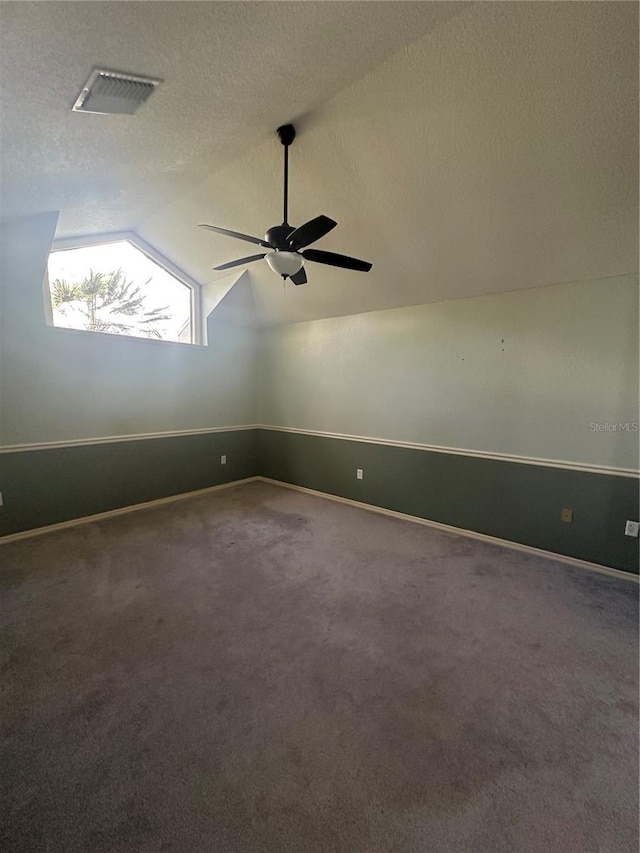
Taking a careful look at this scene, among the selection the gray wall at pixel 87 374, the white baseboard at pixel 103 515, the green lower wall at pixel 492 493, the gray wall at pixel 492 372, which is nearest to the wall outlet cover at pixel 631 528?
the green lower wall at pixel 492 493

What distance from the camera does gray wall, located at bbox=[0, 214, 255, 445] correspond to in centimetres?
299

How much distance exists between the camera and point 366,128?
216 centimetres

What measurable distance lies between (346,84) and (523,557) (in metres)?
3.63

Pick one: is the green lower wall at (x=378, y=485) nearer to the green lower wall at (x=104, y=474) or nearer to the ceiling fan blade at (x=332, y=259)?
the green lower wall at (x=104, y=474)

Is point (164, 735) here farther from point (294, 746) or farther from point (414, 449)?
point (414, 449)

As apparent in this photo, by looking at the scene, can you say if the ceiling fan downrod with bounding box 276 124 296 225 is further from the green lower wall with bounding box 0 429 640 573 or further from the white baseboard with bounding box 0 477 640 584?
the white baseboard with bounding box 0 477 640 584

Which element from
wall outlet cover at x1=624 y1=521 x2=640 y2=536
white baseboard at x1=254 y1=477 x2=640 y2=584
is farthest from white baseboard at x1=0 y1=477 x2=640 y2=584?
wall outlet cover at x1=624 y1=521 x2=640 y2=536

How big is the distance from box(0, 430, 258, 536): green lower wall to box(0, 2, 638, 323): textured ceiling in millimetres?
2121

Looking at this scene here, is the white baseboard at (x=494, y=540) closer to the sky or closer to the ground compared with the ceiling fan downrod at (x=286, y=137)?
closer to the ground

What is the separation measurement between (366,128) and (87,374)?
10.8 feet

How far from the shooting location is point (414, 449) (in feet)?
12.3

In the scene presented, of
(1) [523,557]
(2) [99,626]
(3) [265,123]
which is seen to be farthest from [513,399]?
(2) [99,626]

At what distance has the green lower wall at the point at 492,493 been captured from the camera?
275 cm

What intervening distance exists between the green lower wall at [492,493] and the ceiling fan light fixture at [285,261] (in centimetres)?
233
